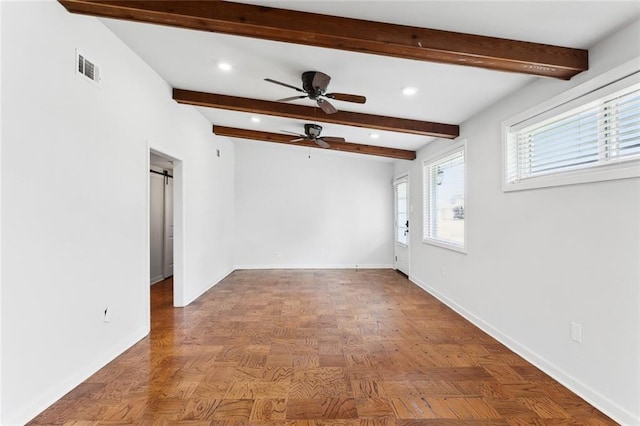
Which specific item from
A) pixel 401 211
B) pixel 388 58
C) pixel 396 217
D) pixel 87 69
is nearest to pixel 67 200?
pixel 87 69

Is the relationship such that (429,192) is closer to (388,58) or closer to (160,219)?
(388,58)

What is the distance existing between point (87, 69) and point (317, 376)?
3036 mm

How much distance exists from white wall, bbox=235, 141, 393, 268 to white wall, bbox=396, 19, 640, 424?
3.48 m

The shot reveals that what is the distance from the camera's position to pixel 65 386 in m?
2.14

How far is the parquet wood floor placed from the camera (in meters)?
1.95

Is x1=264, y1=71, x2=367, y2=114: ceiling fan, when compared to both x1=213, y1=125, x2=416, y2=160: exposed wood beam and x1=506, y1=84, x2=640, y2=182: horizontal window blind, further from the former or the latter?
x1=213, y1=125, x2=416, y2=160: exposed wood beam

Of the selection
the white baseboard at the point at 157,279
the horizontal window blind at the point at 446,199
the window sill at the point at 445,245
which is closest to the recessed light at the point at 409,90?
the horizontal window blind at the point at 446,199

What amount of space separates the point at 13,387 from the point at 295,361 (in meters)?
1.84

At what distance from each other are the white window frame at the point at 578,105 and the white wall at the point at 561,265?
6 cm

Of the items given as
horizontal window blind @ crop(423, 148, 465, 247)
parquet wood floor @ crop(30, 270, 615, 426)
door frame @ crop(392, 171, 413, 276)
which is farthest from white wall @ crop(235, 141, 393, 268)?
parquet wood floor @ crop(30, 270, 615, 426)

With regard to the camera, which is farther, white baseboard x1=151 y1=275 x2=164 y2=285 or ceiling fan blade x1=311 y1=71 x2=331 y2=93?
white baseboard x1=151 y1=275 x2=164 y2=285

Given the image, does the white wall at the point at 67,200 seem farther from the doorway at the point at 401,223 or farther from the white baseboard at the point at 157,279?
the doorway at the point at 401,223

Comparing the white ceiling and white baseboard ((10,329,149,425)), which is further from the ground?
the white ceiling

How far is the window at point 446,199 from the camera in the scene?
4.17 metres
